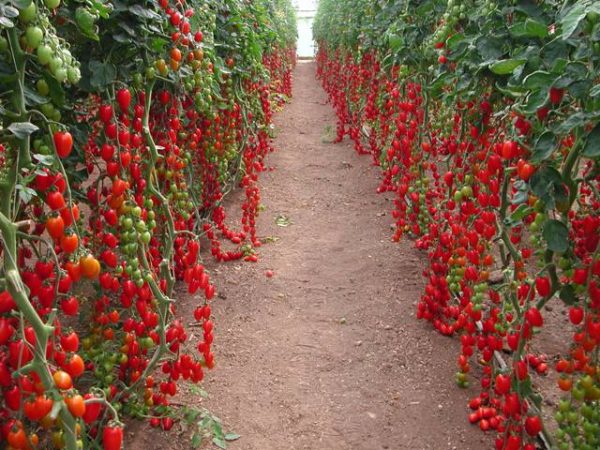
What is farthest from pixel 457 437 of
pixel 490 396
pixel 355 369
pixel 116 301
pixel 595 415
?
pixel 116 301

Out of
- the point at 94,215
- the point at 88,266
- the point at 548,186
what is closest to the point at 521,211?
the point at 548,186

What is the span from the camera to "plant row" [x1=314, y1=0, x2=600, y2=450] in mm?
1419

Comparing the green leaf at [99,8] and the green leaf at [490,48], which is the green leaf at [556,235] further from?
the green leaf at [99,8]

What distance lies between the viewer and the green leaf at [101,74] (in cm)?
170

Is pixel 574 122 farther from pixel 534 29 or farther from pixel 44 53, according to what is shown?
pixel 44 53

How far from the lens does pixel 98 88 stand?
1.71 meters

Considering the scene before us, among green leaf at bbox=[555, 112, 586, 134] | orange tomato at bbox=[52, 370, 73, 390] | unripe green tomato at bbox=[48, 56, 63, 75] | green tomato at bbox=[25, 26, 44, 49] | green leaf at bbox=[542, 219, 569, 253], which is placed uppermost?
green tomato at bbox=[25, 26, 44, 49]

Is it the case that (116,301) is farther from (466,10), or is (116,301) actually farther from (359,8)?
(359,8)


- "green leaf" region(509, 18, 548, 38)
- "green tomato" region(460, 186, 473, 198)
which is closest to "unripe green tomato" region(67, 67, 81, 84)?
"green leaf" region(509, 18, 548, 38)

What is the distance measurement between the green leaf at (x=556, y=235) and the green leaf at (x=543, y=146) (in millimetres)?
168

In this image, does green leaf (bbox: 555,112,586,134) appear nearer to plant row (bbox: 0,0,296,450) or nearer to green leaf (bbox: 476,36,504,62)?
green leaf (bbox: 476,36,504,62)

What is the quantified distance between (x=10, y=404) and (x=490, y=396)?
1.85 m

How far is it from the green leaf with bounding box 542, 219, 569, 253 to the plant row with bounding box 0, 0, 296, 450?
114cm

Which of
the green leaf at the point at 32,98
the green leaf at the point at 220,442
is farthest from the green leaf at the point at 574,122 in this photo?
the green leaf at the point at 220,442
